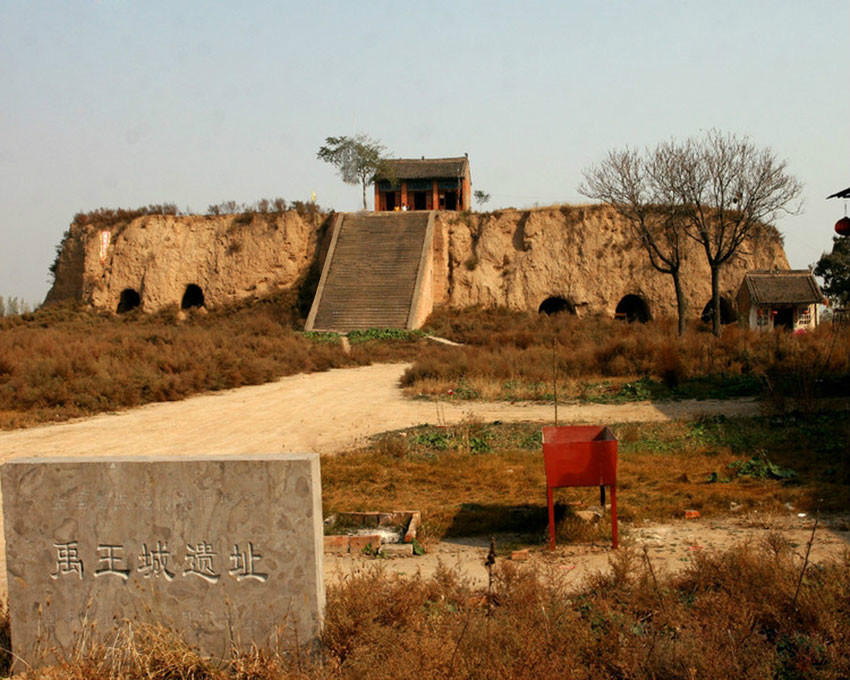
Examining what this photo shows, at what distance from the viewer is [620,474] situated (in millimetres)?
9406

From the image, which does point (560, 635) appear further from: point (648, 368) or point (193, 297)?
point (193, 297)

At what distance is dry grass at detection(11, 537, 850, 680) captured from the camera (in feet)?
13.5

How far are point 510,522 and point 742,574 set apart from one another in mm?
2955

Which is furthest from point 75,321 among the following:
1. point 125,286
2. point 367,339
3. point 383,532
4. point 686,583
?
point 686,583

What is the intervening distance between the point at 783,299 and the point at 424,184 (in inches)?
787

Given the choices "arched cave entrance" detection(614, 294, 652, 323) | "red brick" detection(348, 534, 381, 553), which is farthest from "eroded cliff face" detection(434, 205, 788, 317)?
"red brick" detection(348, 534, 381, 553)

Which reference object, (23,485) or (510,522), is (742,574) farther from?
(23,485)

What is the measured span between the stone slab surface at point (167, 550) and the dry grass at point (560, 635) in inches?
7.0

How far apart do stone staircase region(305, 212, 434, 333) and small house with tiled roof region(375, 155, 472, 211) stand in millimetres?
5277

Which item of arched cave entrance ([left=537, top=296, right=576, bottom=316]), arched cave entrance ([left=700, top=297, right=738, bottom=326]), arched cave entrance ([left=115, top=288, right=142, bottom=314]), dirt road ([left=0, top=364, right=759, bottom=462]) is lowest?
dirt road ([left=0, top=364, right=759, bottom=462])

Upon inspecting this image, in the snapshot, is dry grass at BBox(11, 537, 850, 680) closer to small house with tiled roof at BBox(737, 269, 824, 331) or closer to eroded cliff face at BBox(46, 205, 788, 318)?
small house with tiled roof at BBox(737, 269, 824, 331)

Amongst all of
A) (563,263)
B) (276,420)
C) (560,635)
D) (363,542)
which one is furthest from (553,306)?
(560,635)

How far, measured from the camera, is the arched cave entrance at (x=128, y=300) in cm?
3848

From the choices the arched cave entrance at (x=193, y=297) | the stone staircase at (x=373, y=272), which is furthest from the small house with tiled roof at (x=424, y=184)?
the arched cave entrance at (x=193, y=297)
